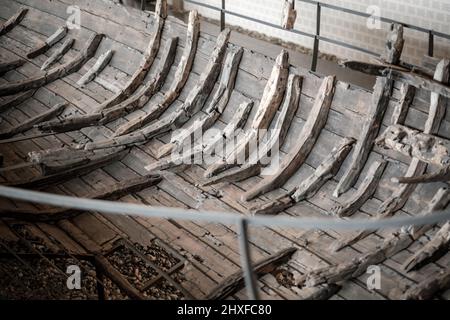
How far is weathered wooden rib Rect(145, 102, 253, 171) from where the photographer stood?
4941 mm

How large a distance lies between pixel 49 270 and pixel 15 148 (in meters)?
1.94

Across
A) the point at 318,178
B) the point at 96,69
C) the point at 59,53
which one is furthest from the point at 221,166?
the point at 59,53

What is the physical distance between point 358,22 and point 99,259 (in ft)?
14.9

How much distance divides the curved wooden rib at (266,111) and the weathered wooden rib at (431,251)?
1696mm

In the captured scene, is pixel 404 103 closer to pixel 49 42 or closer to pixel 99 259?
pixel 99 259

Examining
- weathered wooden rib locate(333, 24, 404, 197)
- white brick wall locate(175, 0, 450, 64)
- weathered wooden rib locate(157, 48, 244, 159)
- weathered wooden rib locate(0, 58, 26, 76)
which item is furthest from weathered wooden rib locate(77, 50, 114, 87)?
weathered wooden rib locate(333, 24, 404, 197)

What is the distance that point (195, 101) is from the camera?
17.6 feet

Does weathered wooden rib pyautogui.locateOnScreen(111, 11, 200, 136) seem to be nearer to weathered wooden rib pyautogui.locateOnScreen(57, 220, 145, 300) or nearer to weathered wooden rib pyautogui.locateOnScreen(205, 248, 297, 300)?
weathered wooden rib pyautogui.locateOnScreen(57, 220, 145, 300)

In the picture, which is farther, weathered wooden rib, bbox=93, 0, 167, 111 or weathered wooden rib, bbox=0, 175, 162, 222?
weathered wooden rib, bbox=93, 0, 167, 111

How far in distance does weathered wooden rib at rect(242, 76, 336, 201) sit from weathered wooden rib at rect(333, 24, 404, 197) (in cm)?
37

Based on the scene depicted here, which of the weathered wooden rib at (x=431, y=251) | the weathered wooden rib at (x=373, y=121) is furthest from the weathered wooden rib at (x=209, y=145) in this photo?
the weathered wooden rib at (x=431, y=251)

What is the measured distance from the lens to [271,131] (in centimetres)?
485
